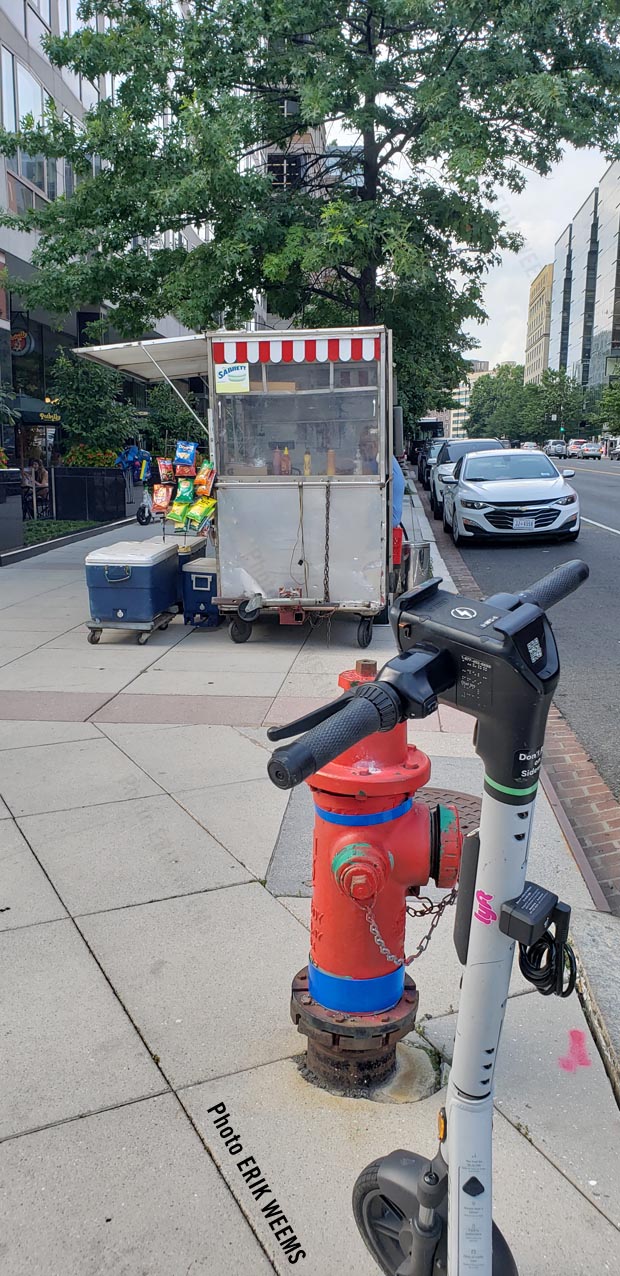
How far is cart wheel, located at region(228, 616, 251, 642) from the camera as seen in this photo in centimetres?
894

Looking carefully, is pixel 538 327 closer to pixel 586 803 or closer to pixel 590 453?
pixel 590 453

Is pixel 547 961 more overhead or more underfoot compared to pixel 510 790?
more underfoot

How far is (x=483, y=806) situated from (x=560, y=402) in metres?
107

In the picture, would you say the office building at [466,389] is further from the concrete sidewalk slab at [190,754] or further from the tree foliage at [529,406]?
the concrete sidewalk slab at [190,754]

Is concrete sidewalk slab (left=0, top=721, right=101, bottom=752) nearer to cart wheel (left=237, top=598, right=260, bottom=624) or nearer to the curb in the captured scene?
cart wheel (left=237, top=598, right=260, bottom=624)

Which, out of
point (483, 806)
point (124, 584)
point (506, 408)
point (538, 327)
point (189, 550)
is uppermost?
point (538, 327)

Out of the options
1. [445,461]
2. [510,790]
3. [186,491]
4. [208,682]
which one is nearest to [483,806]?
[510,790]

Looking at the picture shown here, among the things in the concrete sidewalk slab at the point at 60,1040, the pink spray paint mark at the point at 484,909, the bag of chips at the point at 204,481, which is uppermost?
the bag of chips at the point at 204,481

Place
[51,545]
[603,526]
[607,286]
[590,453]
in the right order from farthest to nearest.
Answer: [607,286] → [590,453] → [603,526] → [51,545]

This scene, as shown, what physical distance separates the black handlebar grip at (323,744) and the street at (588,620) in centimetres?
428

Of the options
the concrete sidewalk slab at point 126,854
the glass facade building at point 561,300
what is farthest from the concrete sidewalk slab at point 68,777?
the glass facade building at point 561,300

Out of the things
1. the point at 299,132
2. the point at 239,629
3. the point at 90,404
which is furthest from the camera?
the point at 90,404

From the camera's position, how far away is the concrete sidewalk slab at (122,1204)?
2227mm

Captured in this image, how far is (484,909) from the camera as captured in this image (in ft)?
5.68
